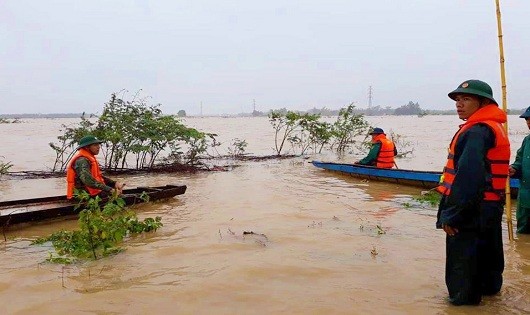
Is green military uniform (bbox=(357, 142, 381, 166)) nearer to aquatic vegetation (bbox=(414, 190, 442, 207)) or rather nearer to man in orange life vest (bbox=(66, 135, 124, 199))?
A: aquatic vegetation (bbox=(414, 190, 442, 207))

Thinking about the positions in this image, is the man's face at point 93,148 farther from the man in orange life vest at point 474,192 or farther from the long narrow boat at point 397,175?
the long narrow boat at point 397,175

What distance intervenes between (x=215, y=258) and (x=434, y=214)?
4.30 m

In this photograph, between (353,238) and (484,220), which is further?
(353,238)

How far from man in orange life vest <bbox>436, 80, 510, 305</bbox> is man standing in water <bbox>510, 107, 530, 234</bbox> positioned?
2.60 m

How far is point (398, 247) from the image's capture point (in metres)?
5.68

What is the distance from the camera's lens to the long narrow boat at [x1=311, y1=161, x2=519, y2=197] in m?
9.95

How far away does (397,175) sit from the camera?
422 inches

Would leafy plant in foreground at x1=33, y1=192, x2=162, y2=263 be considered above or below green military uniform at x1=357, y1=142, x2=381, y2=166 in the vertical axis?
below

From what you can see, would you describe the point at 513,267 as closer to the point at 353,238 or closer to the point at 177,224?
the point at 353,238

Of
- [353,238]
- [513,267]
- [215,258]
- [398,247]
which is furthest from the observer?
[353,238]

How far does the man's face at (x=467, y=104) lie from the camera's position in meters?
3.55

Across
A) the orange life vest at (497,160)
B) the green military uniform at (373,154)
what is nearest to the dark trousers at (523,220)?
the orange life vest at (497,160)

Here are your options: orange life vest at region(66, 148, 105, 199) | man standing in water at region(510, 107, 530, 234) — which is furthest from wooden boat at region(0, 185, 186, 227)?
man standing in water at region(510, 107, 530, 234)

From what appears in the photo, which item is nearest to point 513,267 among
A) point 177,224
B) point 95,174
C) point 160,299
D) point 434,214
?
point 434,214
